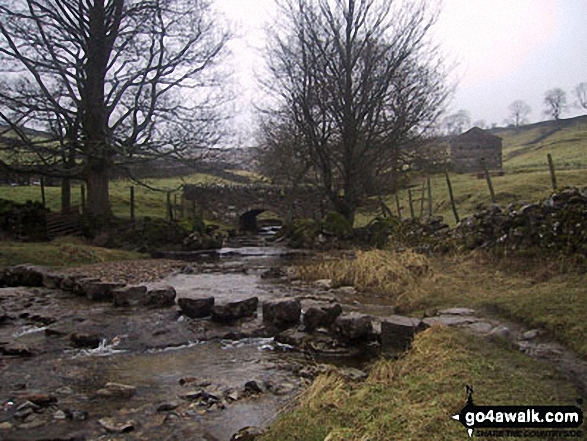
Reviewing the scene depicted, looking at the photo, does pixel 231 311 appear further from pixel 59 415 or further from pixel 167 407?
pixel 59 415

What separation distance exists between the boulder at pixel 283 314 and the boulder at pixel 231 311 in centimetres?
50

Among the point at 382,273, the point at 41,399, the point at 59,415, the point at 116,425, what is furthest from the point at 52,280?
the point at 116,425

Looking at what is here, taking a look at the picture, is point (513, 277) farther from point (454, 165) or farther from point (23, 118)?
point (454, 165)

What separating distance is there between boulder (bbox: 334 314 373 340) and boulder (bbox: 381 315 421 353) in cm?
52

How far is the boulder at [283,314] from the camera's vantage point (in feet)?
26.7

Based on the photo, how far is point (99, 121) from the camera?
20.8 m

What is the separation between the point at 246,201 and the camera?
1399 inches

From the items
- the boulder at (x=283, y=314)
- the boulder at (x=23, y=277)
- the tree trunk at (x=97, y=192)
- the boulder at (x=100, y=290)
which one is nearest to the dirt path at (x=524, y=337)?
the boulder at (x=283, y=314)

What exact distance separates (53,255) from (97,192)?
6958 mm

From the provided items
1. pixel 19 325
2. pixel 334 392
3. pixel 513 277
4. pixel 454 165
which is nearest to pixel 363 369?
pixel 334 392

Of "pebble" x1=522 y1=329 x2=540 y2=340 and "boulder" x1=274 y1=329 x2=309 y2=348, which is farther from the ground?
"pebble" x1=522 y1=329 x2=540 y2=340

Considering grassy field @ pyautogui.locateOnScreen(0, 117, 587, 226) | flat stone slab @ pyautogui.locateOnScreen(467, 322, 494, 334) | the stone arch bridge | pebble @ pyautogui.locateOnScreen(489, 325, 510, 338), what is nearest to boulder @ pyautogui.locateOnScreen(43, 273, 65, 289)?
flat stone slab @ pyautogui.locateOnScreen(467, 322, 494, 334)

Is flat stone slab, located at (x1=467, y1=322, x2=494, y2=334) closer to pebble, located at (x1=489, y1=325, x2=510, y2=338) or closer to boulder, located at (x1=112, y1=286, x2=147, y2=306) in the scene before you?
pebble, located at (x1=489, y1=325, x2=510, y2=338)

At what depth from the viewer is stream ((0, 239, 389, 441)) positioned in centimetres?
457
